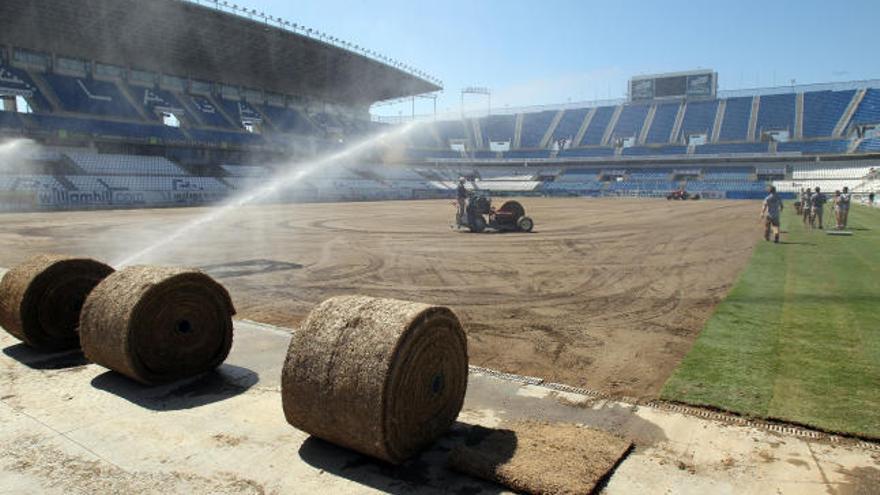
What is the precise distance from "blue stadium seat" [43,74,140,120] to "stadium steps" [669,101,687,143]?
7101cm

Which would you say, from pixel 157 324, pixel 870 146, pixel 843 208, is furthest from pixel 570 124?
pixel 157 324

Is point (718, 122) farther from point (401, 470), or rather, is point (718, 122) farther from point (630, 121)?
point (401, 470)

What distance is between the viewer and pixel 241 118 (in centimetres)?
6556

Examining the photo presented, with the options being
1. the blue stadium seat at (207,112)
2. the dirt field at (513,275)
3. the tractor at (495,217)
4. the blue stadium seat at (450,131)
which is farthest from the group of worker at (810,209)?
the blue stadium seat at (450,131)

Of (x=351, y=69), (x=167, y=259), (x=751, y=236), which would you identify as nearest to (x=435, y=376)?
(x=167, y=259)

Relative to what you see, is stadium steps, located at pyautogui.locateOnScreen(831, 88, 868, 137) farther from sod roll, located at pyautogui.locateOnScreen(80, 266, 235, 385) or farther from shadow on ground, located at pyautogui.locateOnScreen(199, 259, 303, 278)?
sod roll, located at pyautogui.locateOnScreen(80, 266, 235, 385)

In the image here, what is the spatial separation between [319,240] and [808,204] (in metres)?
20.6

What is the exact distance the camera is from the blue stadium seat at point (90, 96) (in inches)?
2007

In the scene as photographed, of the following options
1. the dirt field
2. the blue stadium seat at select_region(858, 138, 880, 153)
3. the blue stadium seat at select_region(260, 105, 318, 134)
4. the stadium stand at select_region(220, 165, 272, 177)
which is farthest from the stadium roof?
the blue stadium seat at select_region(858, 138, 880, 153)

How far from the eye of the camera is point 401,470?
4168 millimetres

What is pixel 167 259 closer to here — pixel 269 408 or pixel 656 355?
pixel 269 408

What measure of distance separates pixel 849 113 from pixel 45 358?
91299 mm

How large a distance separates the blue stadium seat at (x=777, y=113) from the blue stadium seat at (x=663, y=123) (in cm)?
1185

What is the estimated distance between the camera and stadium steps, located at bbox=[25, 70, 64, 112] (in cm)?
4912
